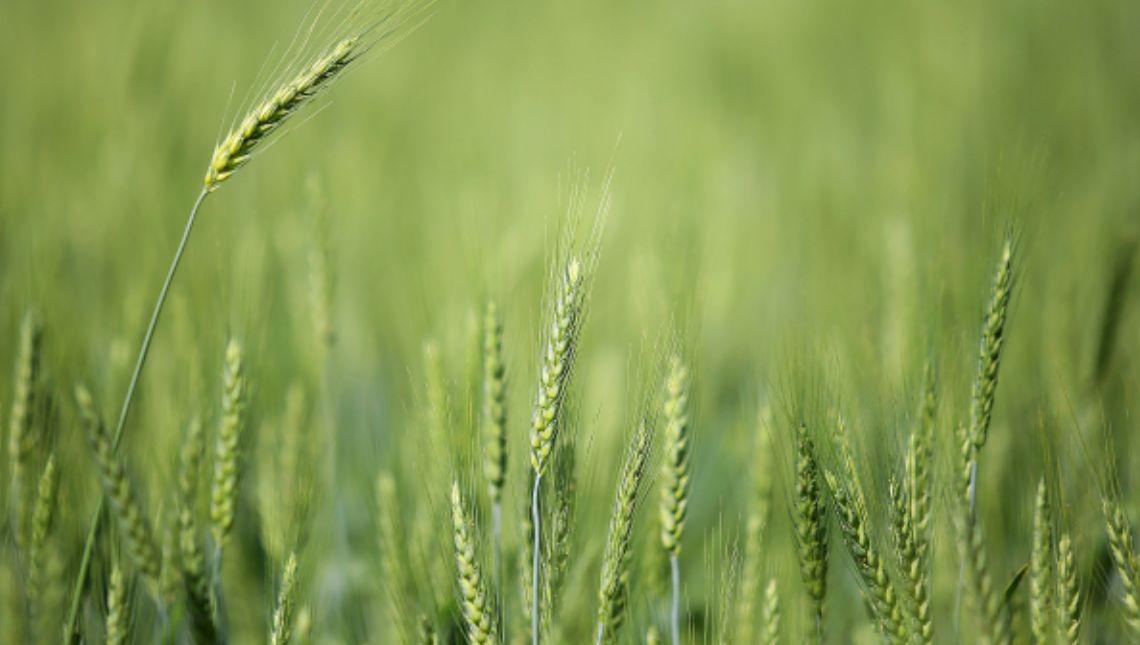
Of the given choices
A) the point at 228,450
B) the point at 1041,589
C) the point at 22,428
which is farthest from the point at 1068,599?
the point at 22,428

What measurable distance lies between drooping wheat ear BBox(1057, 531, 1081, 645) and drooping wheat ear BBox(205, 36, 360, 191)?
117cm

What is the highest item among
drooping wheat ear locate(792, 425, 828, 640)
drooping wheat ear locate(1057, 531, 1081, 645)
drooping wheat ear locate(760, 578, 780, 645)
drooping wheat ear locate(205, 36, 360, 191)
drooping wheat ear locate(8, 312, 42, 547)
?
drooping wheat ear locate(205, 36, 360, 191)

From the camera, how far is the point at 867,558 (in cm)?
109

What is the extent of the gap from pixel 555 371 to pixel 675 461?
0.23 metres

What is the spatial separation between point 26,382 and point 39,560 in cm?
28

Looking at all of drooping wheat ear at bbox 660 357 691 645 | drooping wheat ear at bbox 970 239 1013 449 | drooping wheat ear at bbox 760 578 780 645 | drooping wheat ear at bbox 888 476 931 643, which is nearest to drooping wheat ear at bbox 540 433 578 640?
drooping wheat ear at bbox 660 357 691 645

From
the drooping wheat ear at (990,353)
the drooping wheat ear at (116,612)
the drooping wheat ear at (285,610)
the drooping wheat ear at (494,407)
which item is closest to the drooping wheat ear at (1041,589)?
the drooping wheat ear at (990,353)

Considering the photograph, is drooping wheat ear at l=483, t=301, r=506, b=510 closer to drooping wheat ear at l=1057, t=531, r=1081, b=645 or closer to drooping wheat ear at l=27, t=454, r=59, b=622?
drooping wheat ear at l=27, t=454, r=59, b=622

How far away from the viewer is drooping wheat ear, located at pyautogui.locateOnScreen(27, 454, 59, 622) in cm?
113

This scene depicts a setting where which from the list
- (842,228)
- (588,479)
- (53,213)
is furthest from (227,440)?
(842,228)

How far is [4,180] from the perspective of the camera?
2748 millimetres

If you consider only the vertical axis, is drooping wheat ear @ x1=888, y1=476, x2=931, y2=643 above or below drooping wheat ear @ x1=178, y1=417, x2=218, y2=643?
below

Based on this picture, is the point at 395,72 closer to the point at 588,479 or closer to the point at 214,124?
the point at 214,124

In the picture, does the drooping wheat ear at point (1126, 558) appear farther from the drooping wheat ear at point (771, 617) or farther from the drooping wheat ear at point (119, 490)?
the drooping wheat ear at point (119, 490)
